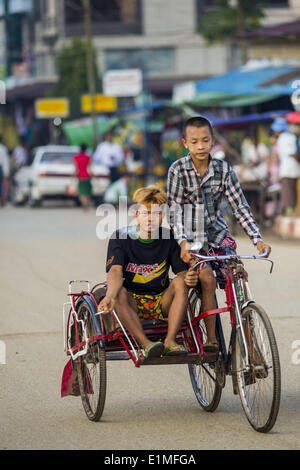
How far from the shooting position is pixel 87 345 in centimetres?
607

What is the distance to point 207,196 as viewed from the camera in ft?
20.5

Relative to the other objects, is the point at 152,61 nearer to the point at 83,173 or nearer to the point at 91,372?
the point at 83,173

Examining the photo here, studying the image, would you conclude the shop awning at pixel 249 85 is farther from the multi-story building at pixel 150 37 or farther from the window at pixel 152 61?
the window at pixel 152 61

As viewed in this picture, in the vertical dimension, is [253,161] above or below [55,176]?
above

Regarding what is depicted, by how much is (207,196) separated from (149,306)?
72cm

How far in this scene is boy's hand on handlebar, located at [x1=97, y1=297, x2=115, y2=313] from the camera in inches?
231

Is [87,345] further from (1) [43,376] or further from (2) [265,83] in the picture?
(2) [265,83]

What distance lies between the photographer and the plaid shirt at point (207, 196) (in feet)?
20.3

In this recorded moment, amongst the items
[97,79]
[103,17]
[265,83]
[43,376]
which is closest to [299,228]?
[265,83]

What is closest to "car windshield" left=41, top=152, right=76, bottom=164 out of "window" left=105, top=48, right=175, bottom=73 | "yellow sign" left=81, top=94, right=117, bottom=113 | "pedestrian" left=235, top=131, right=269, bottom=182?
"pedestrian" left=235, top=131, right=269, bottom=182

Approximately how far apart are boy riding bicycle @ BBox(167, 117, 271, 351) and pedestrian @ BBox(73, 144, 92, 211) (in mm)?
19736

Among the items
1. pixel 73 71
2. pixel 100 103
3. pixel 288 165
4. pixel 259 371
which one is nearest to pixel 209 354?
pixel 259 371

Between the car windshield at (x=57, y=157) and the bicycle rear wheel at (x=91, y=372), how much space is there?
22.3 metres

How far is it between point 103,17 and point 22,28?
10.2m
